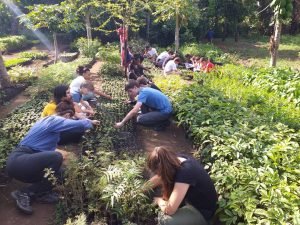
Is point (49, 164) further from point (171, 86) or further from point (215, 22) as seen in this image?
point (215, 22)

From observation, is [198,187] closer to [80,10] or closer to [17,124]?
[17,124]

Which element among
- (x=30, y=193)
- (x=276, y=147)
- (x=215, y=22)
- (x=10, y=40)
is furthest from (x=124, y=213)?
(x=215, y=22)

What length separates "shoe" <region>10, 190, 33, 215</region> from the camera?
4059 millimetres

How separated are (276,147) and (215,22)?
22.3 metres

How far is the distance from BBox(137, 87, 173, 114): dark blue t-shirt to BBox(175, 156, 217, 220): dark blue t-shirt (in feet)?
9.50

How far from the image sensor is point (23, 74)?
36.2 feet

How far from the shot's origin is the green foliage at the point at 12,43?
20.1m

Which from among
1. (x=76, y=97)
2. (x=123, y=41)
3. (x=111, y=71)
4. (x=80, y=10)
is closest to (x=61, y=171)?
(x=76, y=97)

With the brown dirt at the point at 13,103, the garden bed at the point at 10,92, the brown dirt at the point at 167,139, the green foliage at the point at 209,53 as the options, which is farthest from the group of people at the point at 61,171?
the green foliage at the point at 209,53

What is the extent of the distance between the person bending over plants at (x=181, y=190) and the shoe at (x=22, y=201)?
1.75 metres

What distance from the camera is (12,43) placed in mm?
21344

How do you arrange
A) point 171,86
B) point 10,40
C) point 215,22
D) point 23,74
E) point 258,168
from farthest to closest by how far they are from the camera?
point 215,22 → point 10,40 → point 23,74 → point 171,86 → point 258,168

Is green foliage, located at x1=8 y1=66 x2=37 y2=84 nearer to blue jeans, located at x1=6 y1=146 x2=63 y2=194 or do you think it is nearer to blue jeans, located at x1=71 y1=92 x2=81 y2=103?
blue jeans, located at x1=71 y1=92 x2=81 y2=103

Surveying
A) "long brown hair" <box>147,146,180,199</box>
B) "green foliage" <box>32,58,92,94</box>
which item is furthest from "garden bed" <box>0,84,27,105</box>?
"long brown hair" <box>147,146,180,199</box>
